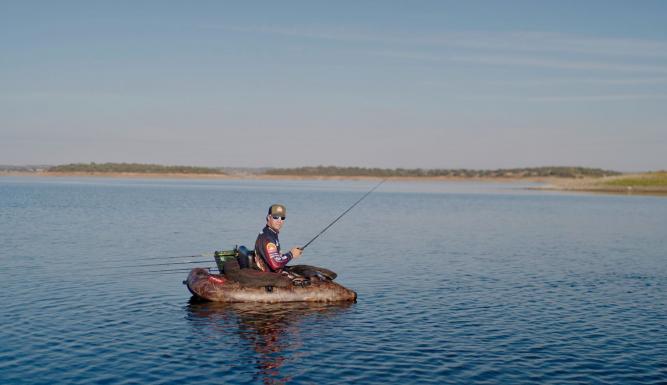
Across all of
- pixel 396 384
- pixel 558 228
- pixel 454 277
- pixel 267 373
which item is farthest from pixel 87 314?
pixel 558 228

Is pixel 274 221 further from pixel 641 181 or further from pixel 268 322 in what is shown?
pixel 641 181

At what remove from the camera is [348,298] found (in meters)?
17.4

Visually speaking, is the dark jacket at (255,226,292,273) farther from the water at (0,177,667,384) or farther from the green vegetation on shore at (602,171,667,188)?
the green vegetation on shore at (602,171,667,188)

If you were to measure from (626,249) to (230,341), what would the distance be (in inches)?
889

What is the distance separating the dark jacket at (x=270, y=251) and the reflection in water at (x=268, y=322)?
0.95 meters

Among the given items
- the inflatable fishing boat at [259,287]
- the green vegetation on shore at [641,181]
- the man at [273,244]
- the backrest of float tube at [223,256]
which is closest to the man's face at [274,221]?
→ the man at [273,244]

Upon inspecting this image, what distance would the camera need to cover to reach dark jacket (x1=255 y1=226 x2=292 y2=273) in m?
16.7

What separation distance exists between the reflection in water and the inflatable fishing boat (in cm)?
15

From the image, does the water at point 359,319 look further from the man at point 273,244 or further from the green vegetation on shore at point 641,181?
the green vegetation on shore at point 641,181

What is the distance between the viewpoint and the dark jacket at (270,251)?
16.7 metres

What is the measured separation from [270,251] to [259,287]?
0.91 m

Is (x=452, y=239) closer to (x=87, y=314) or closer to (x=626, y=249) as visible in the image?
(x=626, y=249)

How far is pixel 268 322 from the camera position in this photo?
15.1 metres

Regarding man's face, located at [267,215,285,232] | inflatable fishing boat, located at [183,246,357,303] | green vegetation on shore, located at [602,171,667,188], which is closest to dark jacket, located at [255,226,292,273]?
man's face, located at [267,215,285,232]
